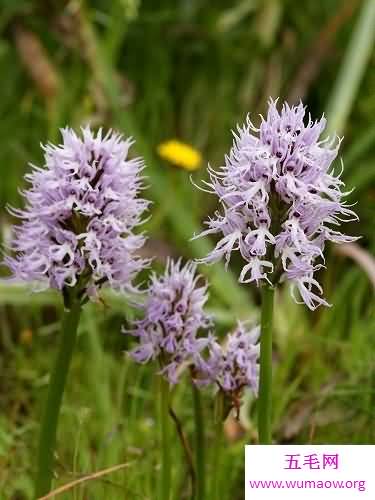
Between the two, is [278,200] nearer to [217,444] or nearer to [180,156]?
[217,444]

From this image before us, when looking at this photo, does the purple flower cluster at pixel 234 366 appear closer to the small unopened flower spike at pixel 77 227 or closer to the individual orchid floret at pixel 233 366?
the individual orchid floret at pixel 233 366

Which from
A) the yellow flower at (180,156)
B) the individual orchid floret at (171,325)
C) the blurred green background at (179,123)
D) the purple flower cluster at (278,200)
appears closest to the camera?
the purple flower cluster at (278,200)

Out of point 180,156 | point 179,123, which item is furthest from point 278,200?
point 179,123

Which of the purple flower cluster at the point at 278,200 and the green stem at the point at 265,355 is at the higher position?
the purple flower cluster at the point at 278,200

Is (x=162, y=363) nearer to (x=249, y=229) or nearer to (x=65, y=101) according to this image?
(x=249, y=229)

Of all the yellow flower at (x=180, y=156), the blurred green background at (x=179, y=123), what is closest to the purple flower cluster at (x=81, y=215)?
the blurred green background at (x=179, y=123)

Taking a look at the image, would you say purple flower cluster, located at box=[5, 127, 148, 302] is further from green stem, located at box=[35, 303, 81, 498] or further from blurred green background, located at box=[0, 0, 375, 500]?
blurred green background, located at box=[0, 0, 375, 500]
